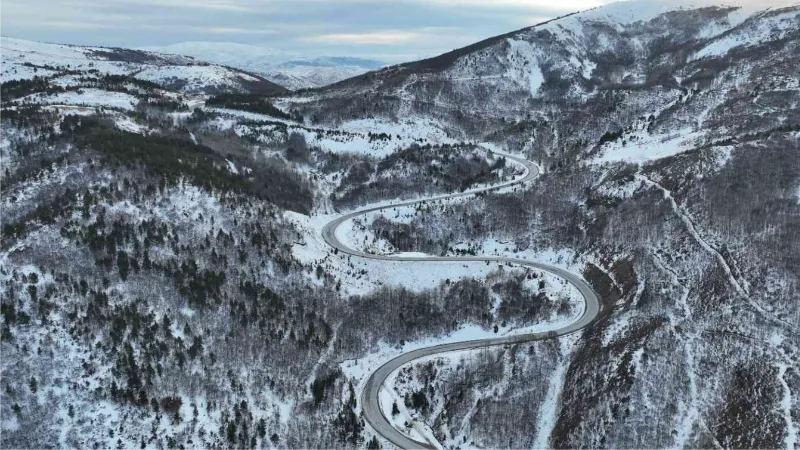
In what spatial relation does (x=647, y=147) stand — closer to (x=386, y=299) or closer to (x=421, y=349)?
(x=386, y=299)

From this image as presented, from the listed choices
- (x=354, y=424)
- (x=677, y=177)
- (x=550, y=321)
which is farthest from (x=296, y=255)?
(x=677, y=177)

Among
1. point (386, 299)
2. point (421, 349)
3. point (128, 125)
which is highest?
point (128, 125)

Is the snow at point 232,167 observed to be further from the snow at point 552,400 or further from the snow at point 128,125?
the snow at point 552,400

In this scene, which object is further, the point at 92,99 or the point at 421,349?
the point at 92,99

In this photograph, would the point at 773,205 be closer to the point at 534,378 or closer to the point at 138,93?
the point at 534,378

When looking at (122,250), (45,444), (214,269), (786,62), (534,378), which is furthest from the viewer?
(786,62)

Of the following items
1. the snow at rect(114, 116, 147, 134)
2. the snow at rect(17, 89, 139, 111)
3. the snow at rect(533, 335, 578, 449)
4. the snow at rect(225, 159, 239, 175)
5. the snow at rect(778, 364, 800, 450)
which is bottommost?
the snow at rect(533, 335, 578, 449)

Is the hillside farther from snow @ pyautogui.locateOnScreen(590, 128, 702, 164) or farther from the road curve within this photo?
snow @ pyautogui.locateOnScreen(590, 128, 702, 164)

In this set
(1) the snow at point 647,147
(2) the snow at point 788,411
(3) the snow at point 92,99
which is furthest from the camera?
(3) the snow at point 92,99

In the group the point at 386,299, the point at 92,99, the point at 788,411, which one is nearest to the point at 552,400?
the point at 788,411

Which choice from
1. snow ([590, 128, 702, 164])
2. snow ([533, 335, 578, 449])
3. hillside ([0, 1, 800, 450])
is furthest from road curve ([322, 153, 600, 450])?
snow ([590, 128, 702, 164])

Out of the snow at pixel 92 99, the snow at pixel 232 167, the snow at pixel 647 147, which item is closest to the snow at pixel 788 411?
the snow at pixel 647 147
